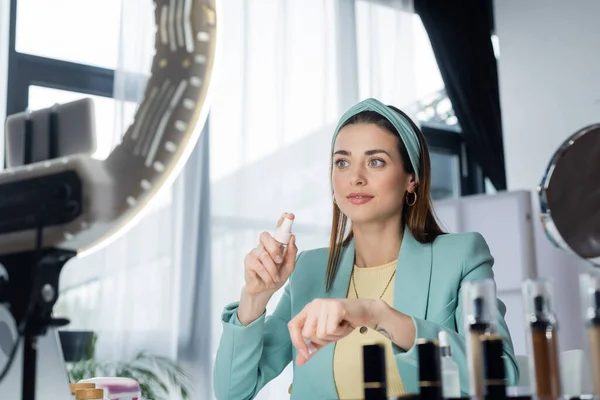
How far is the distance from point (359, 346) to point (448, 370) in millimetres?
426

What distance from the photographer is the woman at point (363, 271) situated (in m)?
1.28

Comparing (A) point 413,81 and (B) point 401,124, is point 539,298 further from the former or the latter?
(A) point 413,81

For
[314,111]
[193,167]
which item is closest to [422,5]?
[314,111]

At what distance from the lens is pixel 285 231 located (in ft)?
3.52

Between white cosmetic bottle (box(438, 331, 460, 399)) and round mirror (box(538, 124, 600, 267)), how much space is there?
312mm

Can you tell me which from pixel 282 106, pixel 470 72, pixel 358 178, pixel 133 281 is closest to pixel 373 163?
pixel 358 178

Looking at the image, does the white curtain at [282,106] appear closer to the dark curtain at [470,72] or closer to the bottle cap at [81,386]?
the dark curtain at [470,72]

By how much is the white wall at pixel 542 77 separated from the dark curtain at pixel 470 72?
5.7 inches

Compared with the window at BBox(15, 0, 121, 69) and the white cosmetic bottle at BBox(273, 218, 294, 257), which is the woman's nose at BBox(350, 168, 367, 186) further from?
the window at BBox(15, 0, 121, 69)

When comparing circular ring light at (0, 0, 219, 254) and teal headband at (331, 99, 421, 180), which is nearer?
circular ring light at (0, 0, 219, 254)

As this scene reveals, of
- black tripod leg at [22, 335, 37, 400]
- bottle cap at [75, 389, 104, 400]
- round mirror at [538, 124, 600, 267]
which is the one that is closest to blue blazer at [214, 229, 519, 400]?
bottle cap at [75, 389, 104, 400]

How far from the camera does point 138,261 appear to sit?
284 centimetres

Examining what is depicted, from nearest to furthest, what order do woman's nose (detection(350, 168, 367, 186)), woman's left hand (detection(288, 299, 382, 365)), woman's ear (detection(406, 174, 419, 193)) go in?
1. woman's left hand (detection(288, 299, 382, 365))
2. woman's nose (detection(350, 168, 367, 186))
3. woman's ear (detection(406, 174, 419, 193))

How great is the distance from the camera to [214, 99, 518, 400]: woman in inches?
50.3
